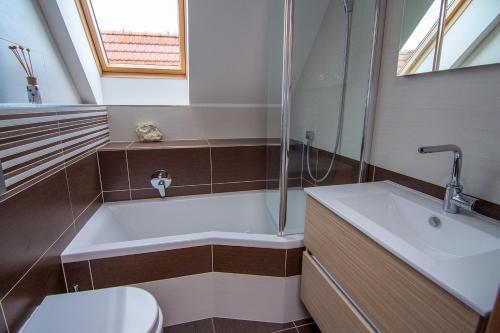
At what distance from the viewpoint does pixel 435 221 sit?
3.34ft

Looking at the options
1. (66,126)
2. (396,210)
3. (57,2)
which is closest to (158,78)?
(57,2)

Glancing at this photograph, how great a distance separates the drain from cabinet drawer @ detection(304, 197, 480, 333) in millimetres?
334

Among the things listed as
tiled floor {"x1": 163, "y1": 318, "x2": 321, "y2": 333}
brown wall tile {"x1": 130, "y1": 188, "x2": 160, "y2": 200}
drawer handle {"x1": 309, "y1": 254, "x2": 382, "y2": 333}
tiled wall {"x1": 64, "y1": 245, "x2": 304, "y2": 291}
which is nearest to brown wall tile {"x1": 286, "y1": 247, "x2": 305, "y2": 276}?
tiled wall {"x1": 64, "y1": 245, "x2": 304, "y2": 291}

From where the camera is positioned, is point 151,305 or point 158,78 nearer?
point 151,305

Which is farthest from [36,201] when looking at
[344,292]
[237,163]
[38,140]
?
[237,163]

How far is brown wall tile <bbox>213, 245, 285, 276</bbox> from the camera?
56.4 inches

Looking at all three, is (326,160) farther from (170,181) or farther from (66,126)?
(66,126)

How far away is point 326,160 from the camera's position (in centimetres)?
179

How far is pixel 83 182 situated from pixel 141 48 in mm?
1212

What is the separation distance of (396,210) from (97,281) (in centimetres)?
147

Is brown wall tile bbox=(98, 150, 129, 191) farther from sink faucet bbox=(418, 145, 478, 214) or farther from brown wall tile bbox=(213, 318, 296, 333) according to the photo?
sink faucet bbox=(418, 145, 478, 214)

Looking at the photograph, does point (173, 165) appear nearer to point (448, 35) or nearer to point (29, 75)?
point (29, 75)

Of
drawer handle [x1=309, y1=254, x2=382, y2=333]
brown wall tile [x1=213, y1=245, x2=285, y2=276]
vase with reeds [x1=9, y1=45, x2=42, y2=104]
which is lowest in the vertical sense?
brown wall tile [x1=213, y1=245, x2=285, y2=276]

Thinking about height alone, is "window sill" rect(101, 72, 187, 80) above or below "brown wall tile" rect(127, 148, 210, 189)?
above
